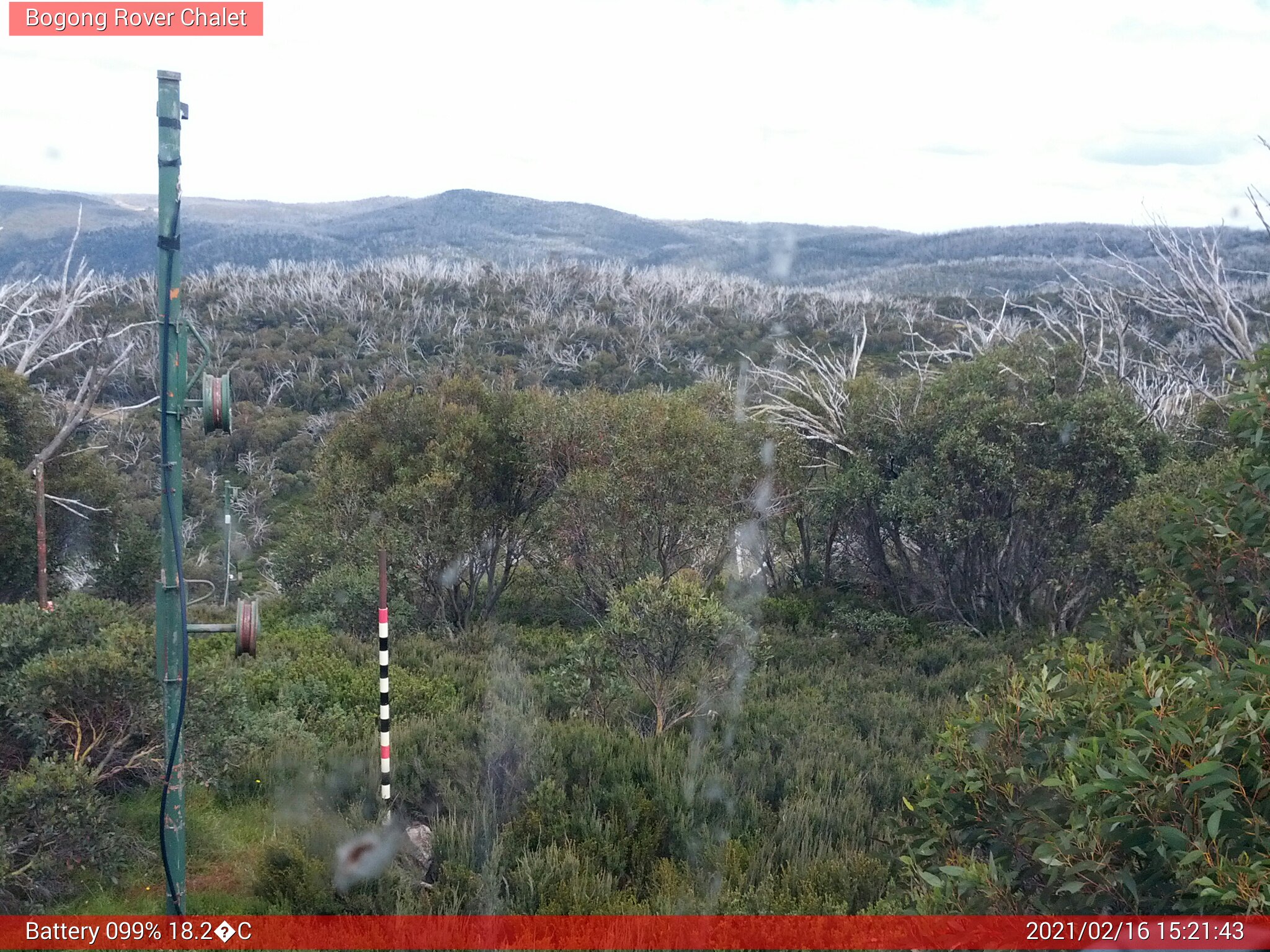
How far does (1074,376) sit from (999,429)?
177cm

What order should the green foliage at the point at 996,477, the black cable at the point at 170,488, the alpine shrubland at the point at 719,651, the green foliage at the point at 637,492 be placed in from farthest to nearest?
the green foliage at the point at 637,492 < the green foliage at the point at 996,477 < the black cable at the point at 170,488 < the alpine shrubland at the point at 719,651

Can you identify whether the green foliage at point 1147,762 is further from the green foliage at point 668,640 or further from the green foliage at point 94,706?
the green foliage at point 94,706

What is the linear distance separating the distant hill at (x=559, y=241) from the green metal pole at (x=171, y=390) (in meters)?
42.0

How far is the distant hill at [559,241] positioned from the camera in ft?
213

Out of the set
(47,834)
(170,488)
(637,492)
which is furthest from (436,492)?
(170,488)

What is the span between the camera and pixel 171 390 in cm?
437

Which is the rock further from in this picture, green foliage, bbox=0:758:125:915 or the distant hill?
the distant hill

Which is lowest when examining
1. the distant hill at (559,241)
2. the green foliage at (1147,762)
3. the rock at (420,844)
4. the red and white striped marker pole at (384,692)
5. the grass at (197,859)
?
the grass at (197,859)

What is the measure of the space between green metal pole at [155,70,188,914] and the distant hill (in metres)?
42.0

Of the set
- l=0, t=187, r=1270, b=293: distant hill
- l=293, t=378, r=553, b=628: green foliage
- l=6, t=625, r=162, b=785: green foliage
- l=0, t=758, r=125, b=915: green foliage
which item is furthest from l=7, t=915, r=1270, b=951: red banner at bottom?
l=0, t=187, r=1270, b=293: distant hill

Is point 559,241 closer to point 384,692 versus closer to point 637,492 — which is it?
point 637,492

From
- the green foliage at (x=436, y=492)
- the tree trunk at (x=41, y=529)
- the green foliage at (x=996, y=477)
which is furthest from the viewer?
the green foliage at (x=436, y=492)

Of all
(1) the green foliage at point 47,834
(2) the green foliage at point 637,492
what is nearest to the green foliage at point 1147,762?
(1) the green foliage at point 47,834

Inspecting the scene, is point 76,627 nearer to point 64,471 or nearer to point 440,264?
point 64,471
